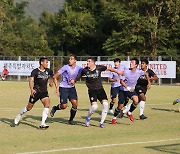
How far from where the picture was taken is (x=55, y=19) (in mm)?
63938

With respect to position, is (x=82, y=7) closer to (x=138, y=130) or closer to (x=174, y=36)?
(x=174, y=36)

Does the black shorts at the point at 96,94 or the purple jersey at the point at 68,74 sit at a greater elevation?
the purple jersey at the point at 68,74

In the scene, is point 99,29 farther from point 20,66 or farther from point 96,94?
point 96,94

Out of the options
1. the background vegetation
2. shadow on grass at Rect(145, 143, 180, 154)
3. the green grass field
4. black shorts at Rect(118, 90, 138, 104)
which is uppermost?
the background vegetation

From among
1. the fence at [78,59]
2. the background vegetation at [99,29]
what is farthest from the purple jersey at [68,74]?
the background vegetation at [99,29]

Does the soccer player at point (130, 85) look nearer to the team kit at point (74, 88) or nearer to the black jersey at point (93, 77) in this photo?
the team kit at point (74, 88)

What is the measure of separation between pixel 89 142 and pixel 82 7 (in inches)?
2071

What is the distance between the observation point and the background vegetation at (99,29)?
5066cm

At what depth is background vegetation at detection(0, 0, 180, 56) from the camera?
1994 inches

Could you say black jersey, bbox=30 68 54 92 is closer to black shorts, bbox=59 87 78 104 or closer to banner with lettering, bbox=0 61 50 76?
black shorts, bbox=59 87 78 104

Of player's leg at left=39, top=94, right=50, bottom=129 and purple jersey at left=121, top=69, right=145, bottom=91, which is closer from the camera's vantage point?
player's leg at left=39, top=94, right=50, bottom=129

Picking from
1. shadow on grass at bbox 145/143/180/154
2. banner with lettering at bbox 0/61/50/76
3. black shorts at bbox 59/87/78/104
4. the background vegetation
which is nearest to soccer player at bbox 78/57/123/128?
black shorts at bbox 59/87/78/104

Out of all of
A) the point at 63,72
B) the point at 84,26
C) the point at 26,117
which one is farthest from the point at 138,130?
the point at 84,26

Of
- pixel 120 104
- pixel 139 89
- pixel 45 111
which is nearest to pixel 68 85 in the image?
pixel 45 111
